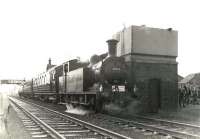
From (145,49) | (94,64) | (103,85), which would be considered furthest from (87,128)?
(145,49)

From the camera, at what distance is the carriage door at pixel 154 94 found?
19125 millimetres

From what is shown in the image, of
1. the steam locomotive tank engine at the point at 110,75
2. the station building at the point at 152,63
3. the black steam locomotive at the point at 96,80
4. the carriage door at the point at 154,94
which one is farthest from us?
the carriage door at the point at 154,94

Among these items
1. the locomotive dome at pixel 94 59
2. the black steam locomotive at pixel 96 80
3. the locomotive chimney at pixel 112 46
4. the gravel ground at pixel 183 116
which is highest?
the locomotive chimney at pixel 112 46

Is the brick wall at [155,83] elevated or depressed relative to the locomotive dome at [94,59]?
depressed

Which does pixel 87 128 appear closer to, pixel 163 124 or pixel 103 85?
pixel 163 124

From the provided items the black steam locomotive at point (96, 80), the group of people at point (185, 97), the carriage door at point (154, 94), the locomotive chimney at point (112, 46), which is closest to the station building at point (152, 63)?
the carriage door at point (154, 94)

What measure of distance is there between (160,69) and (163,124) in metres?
8.28

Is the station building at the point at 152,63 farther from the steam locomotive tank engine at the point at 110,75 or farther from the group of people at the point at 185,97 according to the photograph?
the steam locomotive tank engine at the point at 110,75

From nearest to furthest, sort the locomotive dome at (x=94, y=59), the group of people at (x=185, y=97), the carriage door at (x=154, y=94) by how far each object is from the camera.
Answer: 1. the locomotive dome at (x=94, y=59)
2. the carriage door at (x=154, y=94)
3. the group of people at (x=185, y=97)

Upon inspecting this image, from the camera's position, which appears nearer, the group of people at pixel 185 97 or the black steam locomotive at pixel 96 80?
the black steam locomotive at pixel 96 80

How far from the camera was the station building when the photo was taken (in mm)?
18766

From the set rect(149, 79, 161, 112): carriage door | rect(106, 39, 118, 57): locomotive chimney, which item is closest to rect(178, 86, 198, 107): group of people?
rect(149, 79, 161, 112): carriage door

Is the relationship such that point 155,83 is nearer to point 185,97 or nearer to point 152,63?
point 152,63

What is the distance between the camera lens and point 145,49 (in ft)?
63.6
